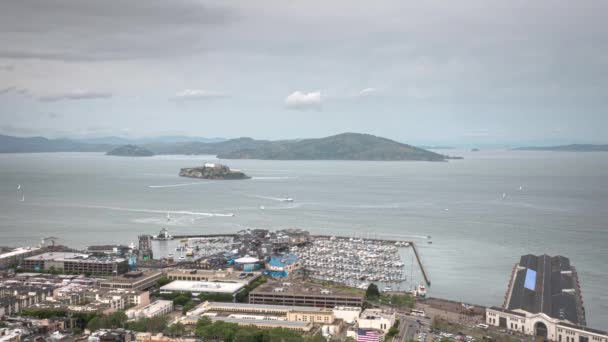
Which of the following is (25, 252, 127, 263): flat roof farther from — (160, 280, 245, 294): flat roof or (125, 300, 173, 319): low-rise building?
(125, 300, 173, 319): low-rise building

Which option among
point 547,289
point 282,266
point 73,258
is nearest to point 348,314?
point 547,289

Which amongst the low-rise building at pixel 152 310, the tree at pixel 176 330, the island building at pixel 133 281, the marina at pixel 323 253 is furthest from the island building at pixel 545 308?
the island building at pixel 133 281

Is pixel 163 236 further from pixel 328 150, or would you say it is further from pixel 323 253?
pixel 328 150

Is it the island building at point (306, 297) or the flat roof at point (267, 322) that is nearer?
the flat roof at point (267, 322)

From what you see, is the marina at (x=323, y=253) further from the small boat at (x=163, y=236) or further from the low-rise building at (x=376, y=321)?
the low-rise building at (x=376, y=321)

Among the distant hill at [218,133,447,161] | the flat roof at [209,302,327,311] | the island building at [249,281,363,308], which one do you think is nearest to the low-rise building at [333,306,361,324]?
the flat roof at [209,302,327,311]
